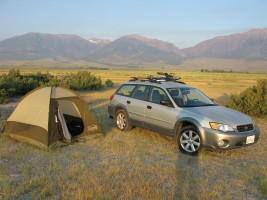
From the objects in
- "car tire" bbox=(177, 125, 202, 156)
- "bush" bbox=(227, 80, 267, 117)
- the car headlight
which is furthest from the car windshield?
"bush" bbox=(227, 80, 267, 117)

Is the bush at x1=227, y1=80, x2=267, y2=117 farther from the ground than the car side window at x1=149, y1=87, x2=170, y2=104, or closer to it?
closer to it

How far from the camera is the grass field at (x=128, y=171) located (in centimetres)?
464

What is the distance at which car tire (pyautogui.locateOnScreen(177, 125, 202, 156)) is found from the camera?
21.3 feet

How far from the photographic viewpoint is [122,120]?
866 centimetres

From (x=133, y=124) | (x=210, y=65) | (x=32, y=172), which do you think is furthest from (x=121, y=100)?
(x=210, y=65)

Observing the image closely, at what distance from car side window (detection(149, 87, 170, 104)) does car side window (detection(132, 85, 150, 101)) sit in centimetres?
21

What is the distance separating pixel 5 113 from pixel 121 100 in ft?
18.8

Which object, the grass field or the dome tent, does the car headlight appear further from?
the dome tent

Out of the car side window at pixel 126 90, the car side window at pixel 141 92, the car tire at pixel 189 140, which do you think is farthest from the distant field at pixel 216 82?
the car tire at pixel 189 140

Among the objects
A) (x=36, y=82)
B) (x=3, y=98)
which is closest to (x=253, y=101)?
(x=3, y=98)

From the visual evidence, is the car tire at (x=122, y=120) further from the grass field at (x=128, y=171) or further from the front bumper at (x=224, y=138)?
the front bumper at (x=224, y=138)

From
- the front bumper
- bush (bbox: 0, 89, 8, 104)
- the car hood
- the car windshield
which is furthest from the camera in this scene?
Result: bush (bbox: 0, 89, 8, 104)

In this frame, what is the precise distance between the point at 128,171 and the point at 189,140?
182 cm

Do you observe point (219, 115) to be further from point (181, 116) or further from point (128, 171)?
point (128, 171)
